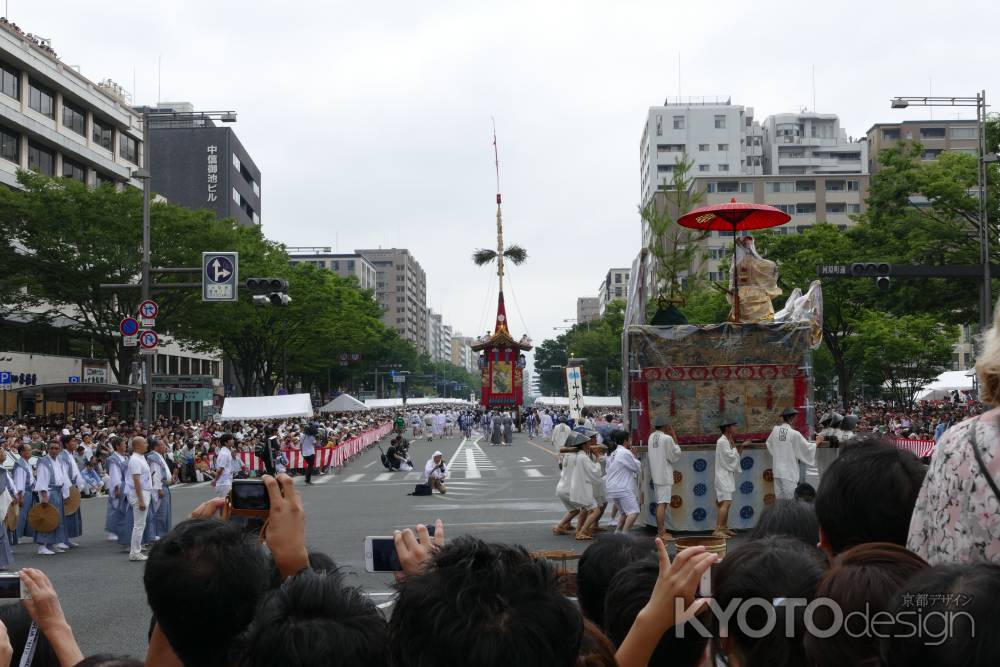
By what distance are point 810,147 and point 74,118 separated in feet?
233

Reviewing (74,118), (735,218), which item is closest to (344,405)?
(74,118)

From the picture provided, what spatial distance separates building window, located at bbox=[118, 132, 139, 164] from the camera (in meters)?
51.2

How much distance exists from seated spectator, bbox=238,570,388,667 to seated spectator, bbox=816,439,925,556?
4.99 feet

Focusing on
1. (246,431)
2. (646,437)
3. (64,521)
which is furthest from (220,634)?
(246,431)

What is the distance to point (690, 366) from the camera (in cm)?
1298

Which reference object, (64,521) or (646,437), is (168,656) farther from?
(64,521)

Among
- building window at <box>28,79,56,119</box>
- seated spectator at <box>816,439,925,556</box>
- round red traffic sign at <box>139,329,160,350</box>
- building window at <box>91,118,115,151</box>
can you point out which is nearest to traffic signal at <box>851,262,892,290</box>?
round red traffic sign at <box>139,329,160,350</box>

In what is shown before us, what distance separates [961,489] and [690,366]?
10580 mm

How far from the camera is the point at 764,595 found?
2.46 metres

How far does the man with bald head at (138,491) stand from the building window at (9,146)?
3264 cm

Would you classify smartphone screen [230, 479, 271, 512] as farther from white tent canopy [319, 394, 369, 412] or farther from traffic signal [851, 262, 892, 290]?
white tent canopy [319, 394, 369, 412]

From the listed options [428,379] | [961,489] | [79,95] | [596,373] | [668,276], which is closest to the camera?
[961,489]

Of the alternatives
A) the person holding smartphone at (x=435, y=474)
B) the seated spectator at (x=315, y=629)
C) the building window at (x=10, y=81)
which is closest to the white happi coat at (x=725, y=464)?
the person holding smartphone at (x=435, y=474)

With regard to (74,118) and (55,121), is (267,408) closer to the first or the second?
(55,121)
